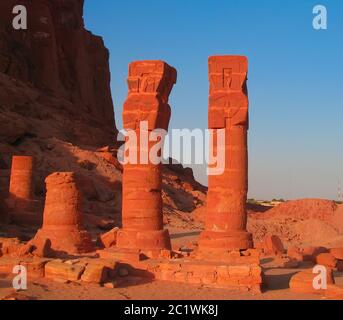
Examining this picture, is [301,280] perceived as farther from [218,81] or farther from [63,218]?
[63,218]

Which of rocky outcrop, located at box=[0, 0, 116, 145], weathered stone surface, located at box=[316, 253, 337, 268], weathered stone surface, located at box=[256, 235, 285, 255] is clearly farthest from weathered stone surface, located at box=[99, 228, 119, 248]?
rocky outcrop, located at box=[0, 0, 116, 145]

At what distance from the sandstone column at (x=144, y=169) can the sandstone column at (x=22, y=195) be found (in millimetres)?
11160

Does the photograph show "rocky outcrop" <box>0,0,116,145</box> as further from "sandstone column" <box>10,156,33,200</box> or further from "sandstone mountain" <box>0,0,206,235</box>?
"sandstone column" <box>10,156,33,200</box>

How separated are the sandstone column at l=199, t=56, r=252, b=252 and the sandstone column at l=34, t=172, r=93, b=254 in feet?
18.7

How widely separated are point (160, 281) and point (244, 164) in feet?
13.2

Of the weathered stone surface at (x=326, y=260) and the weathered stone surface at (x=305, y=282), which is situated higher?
the weathered stone surface at (x=305, y=282)

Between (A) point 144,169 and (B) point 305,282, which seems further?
(A) point 144,169

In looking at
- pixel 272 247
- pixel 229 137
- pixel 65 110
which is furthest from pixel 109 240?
pixel 65 110

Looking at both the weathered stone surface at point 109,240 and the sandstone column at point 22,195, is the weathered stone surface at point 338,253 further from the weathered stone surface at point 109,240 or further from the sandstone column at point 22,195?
the sandstone column at point 22,195

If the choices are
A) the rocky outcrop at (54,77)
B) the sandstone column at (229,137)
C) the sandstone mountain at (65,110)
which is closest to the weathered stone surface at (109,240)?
the sandstone column at (229,137)

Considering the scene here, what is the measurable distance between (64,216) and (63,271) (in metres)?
6.08

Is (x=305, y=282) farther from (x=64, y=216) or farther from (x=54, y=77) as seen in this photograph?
(x=54, y=77)

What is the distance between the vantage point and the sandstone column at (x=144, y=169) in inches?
576

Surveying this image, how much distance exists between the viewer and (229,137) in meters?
14.0
